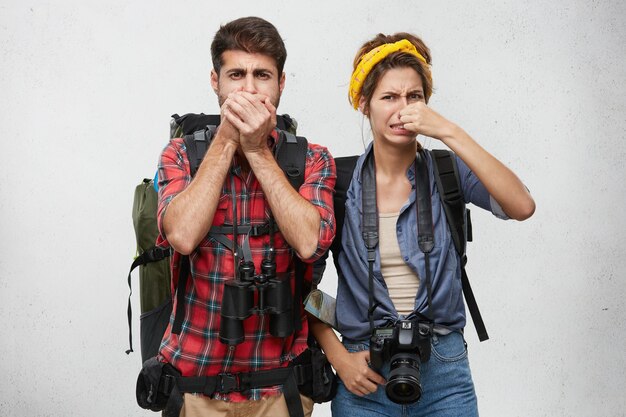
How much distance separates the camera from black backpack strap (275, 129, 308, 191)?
1.79 m

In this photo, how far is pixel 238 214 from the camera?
1.75 metres

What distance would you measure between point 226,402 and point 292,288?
0.29 m

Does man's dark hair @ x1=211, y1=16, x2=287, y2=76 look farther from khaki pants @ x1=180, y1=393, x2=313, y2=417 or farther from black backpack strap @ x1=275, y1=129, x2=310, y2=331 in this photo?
khaki pants @ x1=180, y1=393, x2=313, y2=417

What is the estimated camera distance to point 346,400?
6.13 feet

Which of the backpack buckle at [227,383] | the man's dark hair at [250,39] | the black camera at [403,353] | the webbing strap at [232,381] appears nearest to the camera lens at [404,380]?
the black camera at [403,353]

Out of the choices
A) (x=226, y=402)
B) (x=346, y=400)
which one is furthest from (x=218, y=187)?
(x=346, y=400)

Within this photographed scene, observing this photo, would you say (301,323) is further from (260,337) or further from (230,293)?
(230,293)

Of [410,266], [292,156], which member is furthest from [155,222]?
[410,266]

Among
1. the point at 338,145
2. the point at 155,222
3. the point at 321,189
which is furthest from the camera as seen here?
the point at 338,145

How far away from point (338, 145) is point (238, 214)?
1.49 m

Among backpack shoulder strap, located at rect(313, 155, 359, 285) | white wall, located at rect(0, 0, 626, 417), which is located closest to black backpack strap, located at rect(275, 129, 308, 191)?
backpack shoulder strap, located at rect(313, 155, 359, 285)

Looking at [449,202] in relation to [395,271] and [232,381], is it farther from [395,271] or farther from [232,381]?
[232,381]

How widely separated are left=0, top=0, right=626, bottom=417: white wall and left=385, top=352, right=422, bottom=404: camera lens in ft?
5.04

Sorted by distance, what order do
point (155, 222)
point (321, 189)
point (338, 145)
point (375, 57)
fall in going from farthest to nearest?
point (338, 145) → point (155, 222) → point (375, 57) → point (321, 189)
